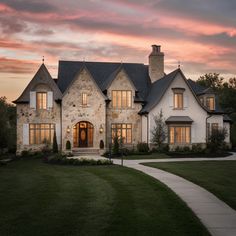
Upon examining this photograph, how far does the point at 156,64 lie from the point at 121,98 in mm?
7058

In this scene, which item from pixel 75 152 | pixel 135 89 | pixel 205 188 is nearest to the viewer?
pixel 205 188

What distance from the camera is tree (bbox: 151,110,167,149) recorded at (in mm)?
33500

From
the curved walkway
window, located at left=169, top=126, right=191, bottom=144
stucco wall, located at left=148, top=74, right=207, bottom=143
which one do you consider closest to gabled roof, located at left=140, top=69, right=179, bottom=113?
stucco wall, located at left=148, top=74, right=207, bottom=143

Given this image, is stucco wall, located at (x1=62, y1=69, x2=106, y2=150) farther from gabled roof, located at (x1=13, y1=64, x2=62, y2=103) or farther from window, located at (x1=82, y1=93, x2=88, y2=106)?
gabled roof, located at (x1=13, y1=64, x2=62, y2=103)

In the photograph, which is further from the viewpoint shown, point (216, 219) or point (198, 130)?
point (198, 130)

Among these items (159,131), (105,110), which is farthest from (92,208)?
(105,110)

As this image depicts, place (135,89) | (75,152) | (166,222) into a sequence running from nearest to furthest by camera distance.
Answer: (166,222) → (75,152) → (135,89)

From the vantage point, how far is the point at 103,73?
38.8 m

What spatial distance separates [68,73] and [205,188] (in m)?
Result: 26.0

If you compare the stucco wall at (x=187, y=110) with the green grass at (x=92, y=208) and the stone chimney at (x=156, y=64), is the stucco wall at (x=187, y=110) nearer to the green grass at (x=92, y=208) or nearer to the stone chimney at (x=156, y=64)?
the stone chimney at (x=156, y=64)

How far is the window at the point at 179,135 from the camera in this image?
34875 mm

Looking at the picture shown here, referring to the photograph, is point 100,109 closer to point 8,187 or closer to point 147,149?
point 147,149

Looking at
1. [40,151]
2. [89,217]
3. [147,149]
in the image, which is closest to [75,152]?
[40,151]

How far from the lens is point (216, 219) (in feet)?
30.8
